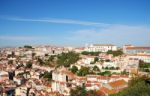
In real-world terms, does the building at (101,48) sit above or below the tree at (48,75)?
above

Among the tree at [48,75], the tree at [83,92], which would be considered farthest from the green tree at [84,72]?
the tree at [83,92]

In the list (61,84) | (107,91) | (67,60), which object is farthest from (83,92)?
(67,60)

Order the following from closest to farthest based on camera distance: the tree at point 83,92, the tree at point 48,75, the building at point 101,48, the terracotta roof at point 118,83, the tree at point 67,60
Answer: the tree at point 83,92 → the terracotta roof at point 118,83 → the tree at point 48,75 → the tree at point 67,60 → the building at point 101,48

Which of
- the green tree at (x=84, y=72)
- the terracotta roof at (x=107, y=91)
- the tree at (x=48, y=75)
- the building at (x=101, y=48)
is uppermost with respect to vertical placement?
the building at (x=101, y=48)

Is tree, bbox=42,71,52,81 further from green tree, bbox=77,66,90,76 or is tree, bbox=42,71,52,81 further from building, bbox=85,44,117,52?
building, bbox=85,44,117,52

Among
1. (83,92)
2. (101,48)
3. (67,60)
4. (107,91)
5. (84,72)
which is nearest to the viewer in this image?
(83,92)

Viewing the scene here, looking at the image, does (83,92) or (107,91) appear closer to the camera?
(83,92)

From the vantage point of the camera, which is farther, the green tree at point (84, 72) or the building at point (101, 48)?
the building at point (101, 48)

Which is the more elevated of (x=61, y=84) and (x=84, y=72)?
(x=84, y=72)

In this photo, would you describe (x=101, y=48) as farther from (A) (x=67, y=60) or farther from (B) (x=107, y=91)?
(B) (x=107, y=91)

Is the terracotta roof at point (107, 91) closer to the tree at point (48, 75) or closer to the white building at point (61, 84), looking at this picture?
the white building at point (61, 84)

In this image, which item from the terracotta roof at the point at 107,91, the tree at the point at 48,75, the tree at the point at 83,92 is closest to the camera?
the tree at the point at 83,92
